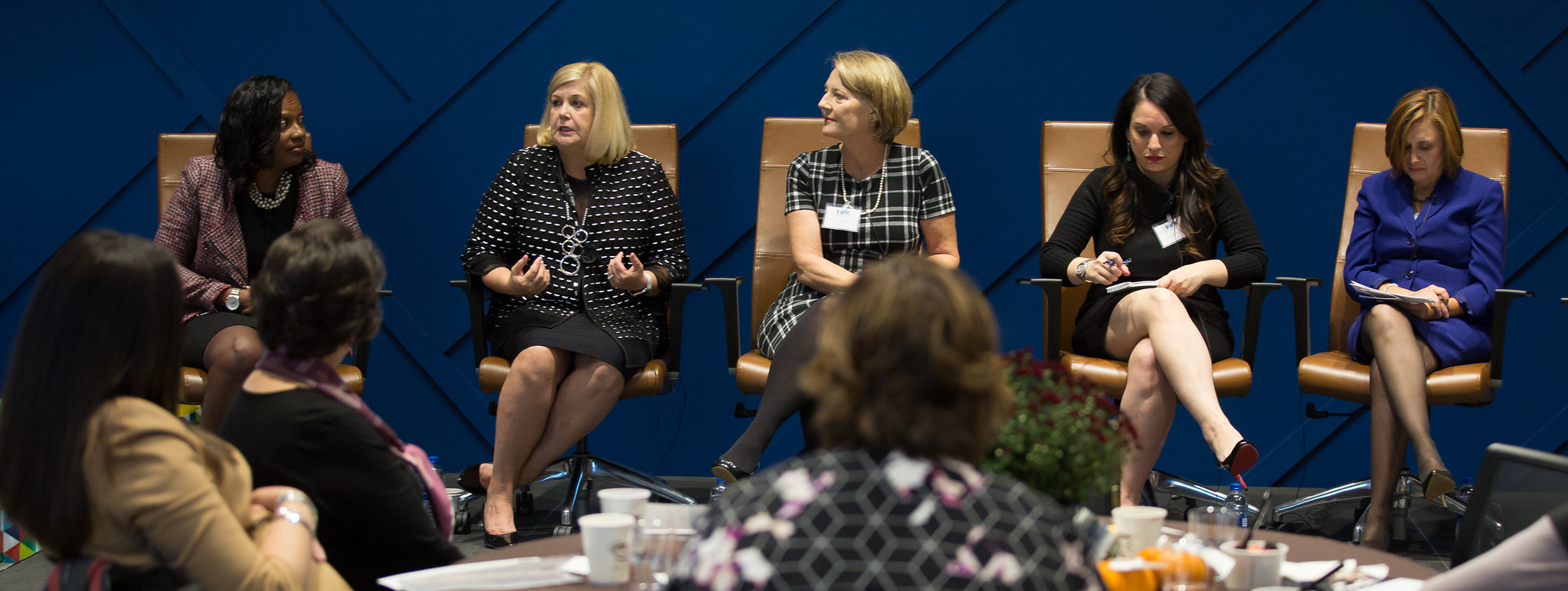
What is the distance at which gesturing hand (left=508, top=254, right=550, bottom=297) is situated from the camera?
317cm

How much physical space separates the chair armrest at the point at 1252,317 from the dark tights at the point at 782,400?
1.21 meters

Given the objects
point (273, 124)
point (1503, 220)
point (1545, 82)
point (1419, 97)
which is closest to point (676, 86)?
point (273, 124)

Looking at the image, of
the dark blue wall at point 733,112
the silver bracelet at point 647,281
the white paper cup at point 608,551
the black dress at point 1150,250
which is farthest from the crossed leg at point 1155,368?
the white paper cup at point 608,551

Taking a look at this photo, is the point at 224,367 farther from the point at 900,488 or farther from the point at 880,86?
the point at 900,488

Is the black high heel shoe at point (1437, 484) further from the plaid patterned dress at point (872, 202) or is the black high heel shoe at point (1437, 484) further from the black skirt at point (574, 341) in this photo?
the black skirt at point (574, 341)

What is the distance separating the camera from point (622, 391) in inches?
128

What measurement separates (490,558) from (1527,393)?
3.71 metres

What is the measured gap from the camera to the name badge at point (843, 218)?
3.33m

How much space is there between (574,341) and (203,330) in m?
1.03

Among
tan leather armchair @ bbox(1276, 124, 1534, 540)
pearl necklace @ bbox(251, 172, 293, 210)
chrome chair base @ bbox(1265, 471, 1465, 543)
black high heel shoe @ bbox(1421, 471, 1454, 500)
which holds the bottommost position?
chrome chair base @ bbox(1265, 471, 1465, 543)

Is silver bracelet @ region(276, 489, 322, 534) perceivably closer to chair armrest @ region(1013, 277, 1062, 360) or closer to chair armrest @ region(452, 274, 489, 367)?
chair armrest @ region(452, 274, 489, 367)

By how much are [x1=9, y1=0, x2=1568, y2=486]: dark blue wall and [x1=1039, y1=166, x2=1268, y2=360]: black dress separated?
0.51 m

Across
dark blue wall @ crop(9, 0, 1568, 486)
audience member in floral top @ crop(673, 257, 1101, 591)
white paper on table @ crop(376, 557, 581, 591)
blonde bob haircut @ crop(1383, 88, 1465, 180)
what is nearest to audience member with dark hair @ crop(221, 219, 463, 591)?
white paper on table @ crop(376, 557, 581, 591)

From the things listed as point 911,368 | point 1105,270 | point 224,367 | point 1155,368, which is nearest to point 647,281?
point 224,367
